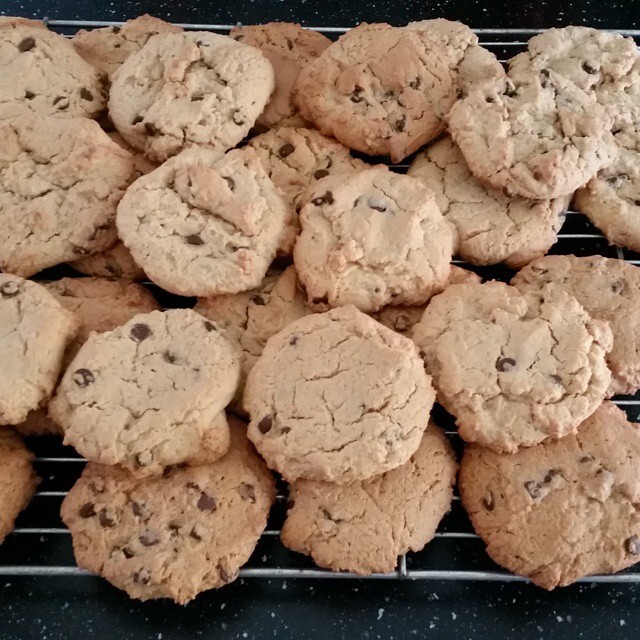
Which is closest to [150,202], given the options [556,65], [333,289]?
[333,289]

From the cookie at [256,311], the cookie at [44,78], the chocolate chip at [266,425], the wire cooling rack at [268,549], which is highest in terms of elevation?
the cookie at [44,78]

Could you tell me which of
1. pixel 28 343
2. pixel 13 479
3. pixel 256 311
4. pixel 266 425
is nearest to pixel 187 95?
pixel 256 311

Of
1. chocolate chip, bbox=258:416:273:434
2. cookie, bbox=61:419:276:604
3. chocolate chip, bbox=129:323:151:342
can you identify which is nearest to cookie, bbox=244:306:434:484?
chocolate chip, bbox=258:416:273:434

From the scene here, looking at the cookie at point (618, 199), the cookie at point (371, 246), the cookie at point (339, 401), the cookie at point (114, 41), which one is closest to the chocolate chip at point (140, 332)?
the cookie at point (339, 401)

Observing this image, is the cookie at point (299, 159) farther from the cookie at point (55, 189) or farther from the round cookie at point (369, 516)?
the round cookie at point (369, 516)

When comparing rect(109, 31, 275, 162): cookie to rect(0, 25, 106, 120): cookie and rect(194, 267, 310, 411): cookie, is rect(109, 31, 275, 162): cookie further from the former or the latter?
rect(194, 267, 310, 411): cookie

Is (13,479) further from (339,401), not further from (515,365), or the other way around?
(515,365)

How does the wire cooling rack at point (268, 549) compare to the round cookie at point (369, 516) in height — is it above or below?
below

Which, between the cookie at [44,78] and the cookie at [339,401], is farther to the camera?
the cookie at [44,78]
